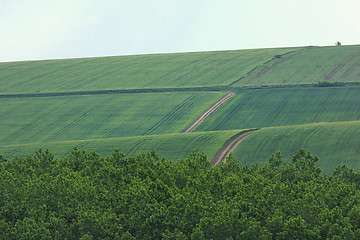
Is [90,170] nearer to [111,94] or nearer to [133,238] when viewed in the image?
[133,238]

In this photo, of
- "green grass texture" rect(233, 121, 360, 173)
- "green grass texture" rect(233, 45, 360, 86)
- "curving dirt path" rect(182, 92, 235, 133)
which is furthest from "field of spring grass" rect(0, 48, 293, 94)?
"green grass texture" rect(233, 121, 360, 173)

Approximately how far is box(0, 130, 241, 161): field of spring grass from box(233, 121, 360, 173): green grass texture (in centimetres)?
362

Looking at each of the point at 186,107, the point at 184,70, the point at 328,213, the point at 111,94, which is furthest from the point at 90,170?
the point at 184,70

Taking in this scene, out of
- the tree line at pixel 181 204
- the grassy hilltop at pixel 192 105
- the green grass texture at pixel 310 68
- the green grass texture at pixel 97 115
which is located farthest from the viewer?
the green grass texture at pixel 310 68

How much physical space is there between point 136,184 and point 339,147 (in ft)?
92.6

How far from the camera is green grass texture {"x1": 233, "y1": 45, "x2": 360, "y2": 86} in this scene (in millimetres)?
96125

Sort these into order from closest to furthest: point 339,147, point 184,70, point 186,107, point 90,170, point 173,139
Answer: point 90,170, point 339,147, point 173,139, point 186,107, point 184,70

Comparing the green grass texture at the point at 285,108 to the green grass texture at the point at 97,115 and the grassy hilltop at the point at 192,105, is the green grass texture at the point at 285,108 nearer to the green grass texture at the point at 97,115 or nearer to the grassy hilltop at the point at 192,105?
the grassy hilltop at the point at 192,105

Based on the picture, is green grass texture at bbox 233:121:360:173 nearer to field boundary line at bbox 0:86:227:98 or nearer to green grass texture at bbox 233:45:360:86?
green grass texture at bbox 233:45:360:86

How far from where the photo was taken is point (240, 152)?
199 ft

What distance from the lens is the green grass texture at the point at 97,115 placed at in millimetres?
79375

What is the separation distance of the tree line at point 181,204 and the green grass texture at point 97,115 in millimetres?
36581

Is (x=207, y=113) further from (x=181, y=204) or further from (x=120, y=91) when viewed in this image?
(x=181, y=204)

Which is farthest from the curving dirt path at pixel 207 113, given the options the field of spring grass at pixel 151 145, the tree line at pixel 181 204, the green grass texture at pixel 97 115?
the tree line at pixel 181 204
